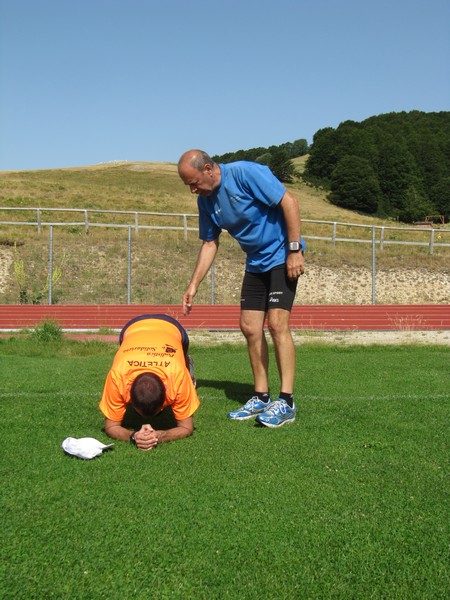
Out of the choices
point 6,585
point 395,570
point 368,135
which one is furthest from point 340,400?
point 368,135

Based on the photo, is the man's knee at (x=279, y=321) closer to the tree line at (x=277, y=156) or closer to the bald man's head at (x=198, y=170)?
the bald man's head at (x=198, y=170)

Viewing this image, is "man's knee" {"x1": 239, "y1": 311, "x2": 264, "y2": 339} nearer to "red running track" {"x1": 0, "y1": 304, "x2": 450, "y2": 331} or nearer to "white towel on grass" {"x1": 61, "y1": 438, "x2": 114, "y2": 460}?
"white towel on grass" {"x1": 61, "y1": 438, "x2": 114, "y2": 460}

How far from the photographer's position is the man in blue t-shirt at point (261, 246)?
4.91 meters

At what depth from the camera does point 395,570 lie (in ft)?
8.54

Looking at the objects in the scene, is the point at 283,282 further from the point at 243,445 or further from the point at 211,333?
the point at 211,333

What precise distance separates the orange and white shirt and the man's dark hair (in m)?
0.11

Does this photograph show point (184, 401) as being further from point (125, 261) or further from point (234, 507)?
point (125, 261)

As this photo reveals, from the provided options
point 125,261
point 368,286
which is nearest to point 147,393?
point 125,261

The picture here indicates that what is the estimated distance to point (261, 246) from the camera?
5180 mm

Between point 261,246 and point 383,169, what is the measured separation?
8386 cm

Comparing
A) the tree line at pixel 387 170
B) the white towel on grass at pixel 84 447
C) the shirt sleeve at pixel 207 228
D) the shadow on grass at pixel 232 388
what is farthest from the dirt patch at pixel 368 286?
the tree line at pixel 387 170

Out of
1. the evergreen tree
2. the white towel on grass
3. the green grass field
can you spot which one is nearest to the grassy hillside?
the green grass field

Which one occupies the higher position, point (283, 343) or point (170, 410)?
point (283, 343)

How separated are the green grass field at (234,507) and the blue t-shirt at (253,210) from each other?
1334 millimetres
